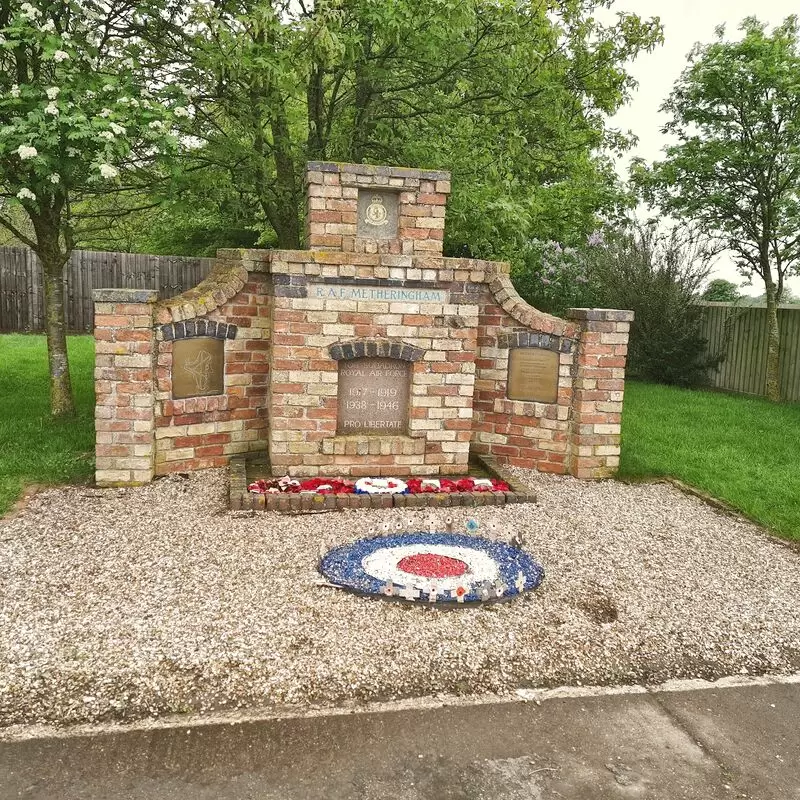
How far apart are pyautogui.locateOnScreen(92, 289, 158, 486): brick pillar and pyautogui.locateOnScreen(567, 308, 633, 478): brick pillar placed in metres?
4.22

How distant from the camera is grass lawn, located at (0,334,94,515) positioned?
22.4 feet

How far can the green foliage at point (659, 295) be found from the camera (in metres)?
15.5

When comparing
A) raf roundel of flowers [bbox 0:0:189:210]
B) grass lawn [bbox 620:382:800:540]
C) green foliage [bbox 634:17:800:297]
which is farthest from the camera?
green foliage [bbox 634:17:800:297]

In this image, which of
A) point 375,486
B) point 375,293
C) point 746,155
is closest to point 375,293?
point 375,293

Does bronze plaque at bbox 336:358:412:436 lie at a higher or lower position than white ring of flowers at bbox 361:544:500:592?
higher

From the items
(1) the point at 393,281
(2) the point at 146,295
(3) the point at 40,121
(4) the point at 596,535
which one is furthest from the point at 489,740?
(3) the point at 40,121

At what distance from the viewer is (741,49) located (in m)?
12.7

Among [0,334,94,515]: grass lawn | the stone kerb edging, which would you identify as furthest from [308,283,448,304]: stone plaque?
[0,334,94,515]: grass lawn

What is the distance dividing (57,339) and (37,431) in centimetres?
113

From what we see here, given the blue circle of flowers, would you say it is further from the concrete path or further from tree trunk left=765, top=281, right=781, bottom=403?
tree trunk left=765, top=281, right=781, bottom=403

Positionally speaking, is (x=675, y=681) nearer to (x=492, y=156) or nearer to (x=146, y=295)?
(x=146, y=295)

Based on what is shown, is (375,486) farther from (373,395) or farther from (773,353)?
(773,353)

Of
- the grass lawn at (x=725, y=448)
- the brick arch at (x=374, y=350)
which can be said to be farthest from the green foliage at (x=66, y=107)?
the grass lawn at (x=725, y=448)

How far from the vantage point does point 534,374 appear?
24.5 ft
